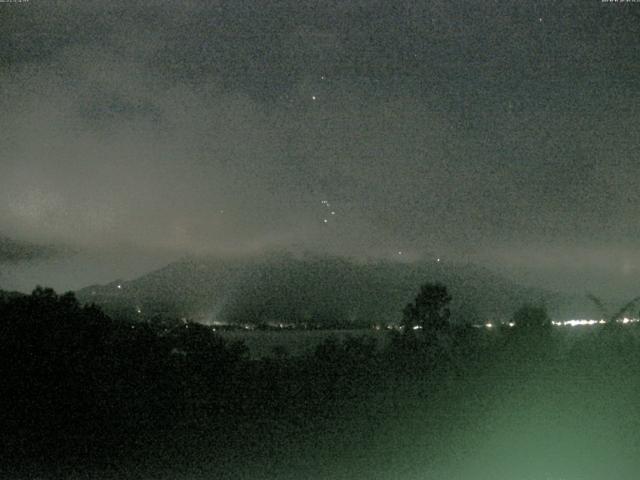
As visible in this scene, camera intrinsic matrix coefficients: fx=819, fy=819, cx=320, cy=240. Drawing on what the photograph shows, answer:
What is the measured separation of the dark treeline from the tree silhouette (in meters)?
2.21

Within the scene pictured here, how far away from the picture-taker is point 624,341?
31.3ft

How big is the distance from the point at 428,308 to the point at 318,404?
17.6 feet

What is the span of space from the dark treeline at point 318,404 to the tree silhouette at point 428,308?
2209mm

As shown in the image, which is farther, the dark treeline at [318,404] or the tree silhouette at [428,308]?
the tree silhouette at [428,308]

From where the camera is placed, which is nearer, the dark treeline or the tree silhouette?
the dark treeline

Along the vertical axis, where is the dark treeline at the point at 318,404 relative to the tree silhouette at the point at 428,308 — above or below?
below

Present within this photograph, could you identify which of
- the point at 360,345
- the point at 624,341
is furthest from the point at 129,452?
the point at 624,341

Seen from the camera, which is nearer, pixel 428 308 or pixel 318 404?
pixel 318 404

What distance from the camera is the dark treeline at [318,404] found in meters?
8.48

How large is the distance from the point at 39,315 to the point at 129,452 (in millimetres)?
3272

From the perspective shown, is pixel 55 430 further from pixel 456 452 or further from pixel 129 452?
pixel 456 452

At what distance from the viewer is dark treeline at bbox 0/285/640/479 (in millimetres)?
8484

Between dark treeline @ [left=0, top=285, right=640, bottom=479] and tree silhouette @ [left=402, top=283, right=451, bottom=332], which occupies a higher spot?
tree silhouette @ [left=402, top=283, right=451, bottom=332]

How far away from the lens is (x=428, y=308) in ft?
49.5
